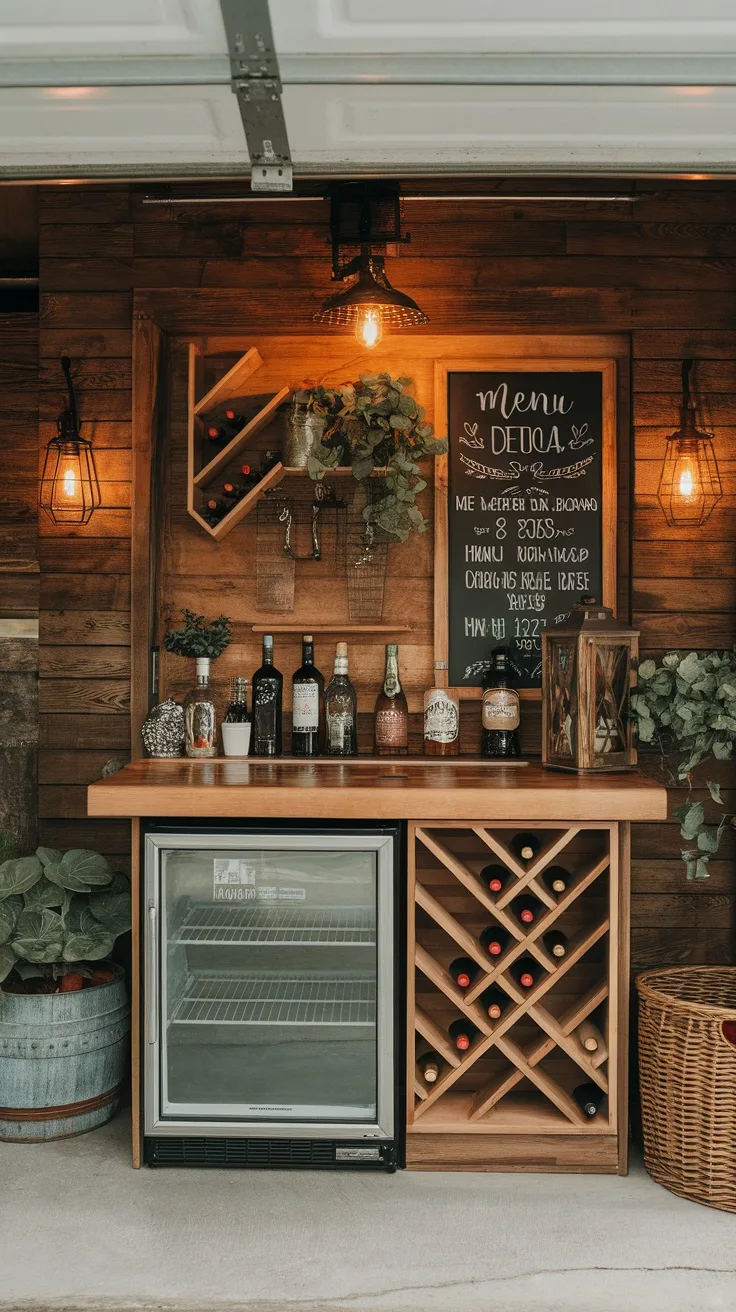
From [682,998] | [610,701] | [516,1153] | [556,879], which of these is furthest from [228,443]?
[516,1153]

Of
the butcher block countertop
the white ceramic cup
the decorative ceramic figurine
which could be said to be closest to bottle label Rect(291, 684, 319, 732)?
the white ceramic cup

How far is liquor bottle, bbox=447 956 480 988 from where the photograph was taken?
2881 millimetres

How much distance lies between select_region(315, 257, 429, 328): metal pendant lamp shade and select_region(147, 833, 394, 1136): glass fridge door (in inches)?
59.4

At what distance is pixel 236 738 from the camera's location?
11.3ft

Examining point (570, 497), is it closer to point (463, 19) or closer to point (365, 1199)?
point (463, 19)

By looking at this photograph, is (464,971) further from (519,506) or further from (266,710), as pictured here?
(519,506)

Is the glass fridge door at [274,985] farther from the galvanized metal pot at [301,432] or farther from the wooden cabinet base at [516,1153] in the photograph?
the galvanized metal pot at [301,432]

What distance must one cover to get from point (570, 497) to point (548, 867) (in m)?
1.25

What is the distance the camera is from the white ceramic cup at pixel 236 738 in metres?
3.43

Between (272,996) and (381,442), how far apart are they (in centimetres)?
165

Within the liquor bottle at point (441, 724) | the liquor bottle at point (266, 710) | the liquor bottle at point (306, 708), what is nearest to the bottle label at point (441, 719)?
the liquor bottle at point (441, 724)

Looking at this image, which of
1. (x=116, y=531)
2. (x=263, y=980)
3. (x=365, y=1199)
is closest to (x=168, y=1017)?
(x=263, y=980)

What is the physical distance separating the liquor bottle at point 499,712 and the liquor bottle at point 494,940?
0.67 meters

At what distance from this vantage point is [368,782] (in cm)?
287
